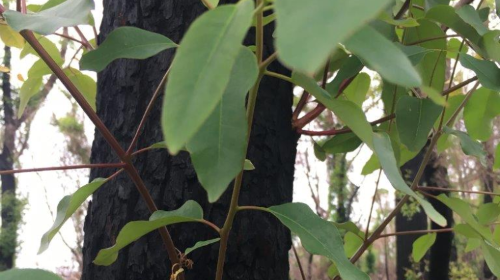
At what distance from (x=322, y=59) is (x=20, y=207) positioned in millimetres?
5222

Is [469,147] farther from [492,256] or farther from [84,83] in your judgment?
[84,83]

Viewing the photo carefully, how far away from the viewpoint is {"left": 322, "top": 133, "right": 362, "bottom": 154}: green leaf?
0.77 meters

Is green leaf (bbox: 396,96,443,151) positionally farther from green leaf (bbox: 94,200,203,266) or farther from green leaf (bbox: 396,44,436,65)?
green leaf (bbox: 94,200,203,266)

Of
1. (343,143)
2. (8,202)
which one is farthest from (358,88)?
(8,202)

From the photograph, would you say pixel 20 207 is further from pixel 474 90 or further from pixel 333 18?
pixel 333 18

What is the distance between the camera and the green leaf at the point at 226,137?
309 mm

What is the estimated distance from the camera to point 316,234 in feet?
1.53

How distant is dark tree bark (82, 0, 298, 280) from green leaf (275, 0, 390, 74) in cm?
48

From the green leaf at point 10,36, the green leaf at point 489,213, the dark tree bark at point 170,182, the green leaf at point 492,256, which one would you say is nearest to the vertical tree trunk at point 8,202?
the green leaf at point 10,36

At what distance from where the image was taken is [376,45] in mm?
264

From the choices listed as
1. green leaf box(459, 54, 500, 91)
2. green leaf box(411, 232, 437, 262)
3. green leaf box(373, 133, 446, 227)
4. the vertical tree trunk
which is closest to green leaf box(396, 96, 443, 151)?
green leaf box(459, 54, 500, 91)

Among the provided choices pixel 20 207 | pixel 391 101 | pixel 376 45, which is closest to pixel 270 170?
pixel 391 101

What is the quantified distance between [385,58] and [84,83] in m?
0.58

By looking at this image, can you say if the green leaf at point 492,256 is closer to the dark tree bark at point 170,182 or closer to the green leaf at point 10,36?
the dark tree bark at point 170,182
